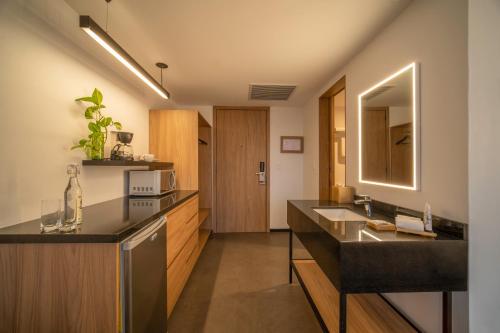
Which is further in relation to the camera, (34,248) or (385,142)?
(385,142)

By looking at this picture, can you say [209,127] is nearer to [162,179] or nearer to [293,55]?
[162,179]

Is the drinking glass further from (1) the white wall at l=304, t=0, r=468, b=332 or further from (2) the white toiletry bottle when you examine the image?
(1) the white wall at l=304, t=0, r=468, b=332

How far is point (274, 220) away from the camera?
426 cm

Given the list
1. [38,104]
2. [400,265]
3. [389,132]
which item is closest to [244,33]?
[389,132]

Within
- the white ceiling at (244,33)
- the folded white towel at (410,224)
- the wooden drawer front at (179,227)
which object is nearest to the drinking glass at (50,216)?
the wooden drawer front at (179,227)

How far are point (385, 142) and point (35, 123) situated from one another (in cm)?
268

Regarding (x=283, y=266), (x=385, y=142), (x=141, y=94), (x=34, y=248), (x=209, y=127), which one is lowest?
(x=283, y=266)

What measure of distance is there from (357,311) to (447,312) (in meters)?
0.61

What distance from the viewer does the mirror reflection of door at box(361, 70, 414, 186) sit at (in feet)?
5.20

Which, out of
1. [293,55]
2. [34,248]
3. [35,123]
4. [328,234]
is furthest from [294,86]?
[34,248]

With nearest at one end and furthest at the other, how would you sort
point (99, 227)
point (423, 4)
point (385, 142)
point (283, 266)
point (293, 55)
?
1. point (99, 227)
2. point (423, 4)
3. point (385, 142)
4. point (293, 55)
5. point (283, 266)

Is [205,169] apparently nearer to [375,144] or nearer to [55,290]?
[375,144]

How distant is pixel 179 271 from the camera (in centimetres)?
215

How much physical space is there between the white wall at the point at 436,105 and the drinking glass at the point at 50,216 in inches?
89.2
